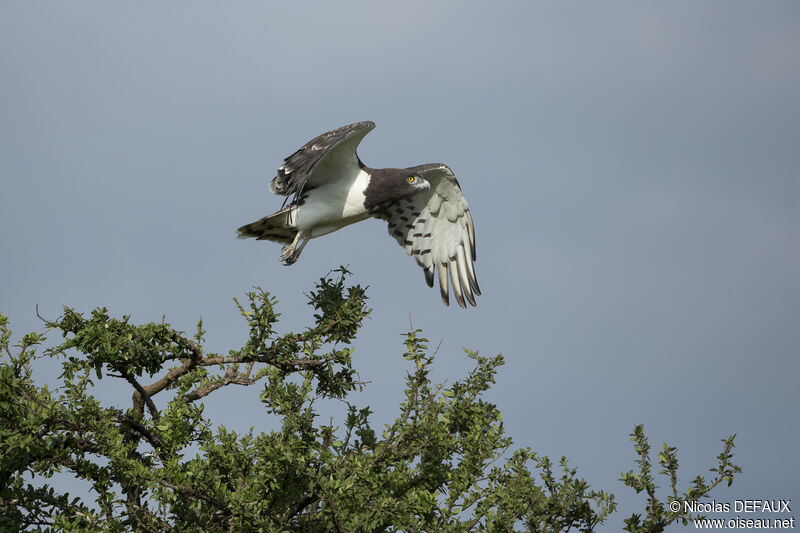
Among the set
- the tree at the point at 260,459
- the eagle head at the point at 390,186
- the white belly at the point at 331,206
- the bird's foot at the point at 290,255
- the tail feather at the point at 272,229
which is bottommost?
the tree at the point at 260,459

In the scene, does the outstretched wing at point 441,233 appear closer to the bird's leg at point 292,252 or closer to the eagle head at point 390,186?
the eagle head at point 390,186

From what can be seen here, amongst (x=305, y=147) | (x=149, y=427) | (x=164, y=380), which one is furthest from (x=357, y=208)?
(x=149, y=427)

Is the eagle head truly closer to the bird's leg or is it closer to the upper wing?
the upper wing

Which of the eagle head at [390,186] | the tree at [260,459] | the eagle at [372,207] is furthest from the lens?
the eagle head at [390,186]

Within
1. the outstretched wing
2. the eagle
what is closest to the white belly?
the eagle

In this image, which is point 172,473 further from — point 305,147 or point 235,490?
point 305,147

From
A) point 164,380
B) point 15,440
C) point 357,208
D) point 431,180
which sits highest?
point 431,180

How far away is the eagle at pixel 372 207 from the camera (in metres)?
8.33

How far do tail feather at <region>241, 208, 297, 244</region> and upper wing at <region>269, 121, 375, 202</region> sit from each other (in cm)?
29

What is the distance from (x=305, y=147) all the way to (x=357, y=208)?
95 cm

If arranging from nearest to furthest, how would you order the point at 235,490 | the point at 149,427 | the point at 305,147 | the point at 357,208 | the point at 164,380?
the point at 235,490, the point at 149,427, the point at 164,380, the point at 305,147, the point at 357,208

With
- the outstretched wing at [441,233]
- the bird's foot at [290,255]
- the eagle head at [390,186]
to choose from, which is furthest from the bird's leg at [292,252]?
the outstretched wing at [441,233]

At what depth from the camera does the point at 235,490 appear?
5.71 metres

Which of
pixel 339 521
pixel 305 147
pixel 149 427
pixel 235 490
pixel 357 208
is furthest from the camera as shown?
pixel 357 208
